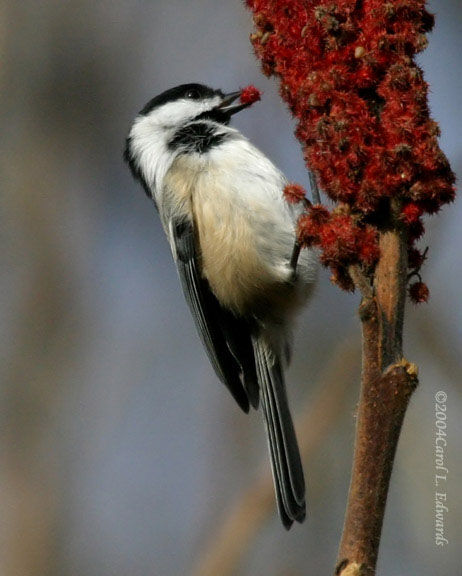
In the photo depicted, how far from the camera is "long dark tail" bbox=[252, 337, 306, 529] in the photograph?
2.49 meters

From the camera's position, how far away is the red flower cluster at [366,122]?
172 cm

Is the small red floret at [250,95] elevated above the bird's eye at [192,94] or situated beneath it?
situated beneath

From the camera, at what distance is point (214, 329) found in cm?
304

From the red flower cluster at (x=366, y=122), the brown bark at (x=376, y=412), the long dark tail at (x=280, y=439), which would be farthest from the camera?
the long dark tail at (x=280, y=439)

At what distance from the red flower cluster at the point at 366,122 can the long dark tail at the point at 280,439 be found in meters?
0.95

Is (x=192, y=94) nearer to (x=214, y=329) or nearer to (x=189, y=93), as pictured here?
(x=189, y=93)

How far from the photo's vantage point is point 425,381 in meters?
3.30

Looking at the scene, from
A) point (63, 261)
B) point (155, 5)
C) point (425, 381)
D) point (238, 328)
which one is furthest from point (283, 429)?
point (155, 5)

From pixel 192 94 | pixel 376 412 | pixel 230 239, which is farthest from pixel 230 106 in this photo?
pixel 376 412

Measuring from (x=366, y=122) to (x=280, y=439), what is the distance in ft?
4.24

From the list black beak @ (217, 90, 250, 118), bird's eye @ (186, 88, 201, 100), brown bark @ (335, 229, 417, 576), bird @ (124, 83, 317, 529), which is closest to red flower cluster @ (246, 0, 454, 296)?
brown bark @ (335, 229, 417, 576)

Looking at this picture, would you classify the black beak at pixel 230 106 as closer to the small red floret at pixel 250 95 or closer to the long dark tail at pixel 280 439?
the small red floret at pixel 250 95

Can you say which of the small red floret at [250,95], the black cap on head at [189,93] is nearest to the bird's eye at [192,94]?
the black cap on head at [189,93]

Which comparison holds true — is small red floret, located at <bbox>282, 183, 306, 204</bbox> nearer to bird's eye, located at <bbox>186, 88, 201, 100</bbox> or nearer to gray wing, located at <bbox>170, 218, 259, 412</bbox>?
gray wing, located at <bbox>170, 218, 259, 412</bbox>
